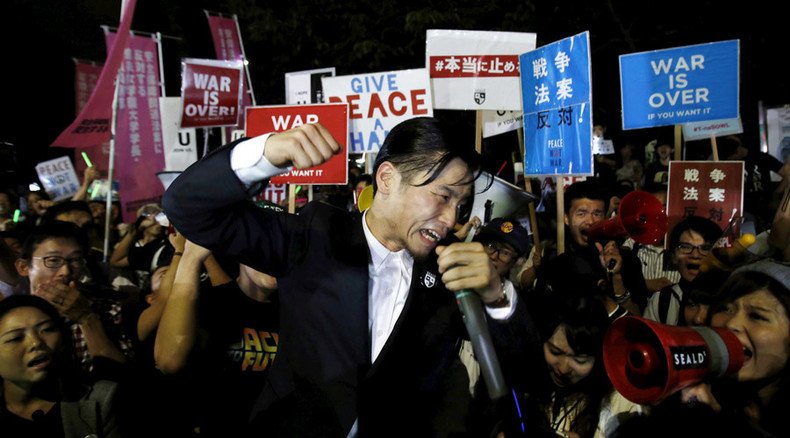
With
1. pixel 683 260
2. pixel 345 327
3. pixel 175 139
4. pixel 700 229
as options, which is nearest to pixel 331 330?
pixel 345 327

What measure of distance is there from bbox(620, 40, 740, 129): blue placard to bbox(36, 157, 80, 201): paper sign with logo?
9.28 meters

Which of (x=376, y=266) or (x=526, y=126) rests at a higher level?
(x=526, y=126)

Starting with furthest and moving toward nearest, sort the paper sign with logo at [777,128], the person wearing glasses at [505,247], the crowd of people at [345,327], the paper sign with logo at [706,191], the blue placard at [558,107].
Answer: the paper sign with logo at [777,128] → the paper sign with logo at [706,191] → the blue placard at [558,107] → the person wearing glasses at [505,247] → the crowd of people at [345,327]

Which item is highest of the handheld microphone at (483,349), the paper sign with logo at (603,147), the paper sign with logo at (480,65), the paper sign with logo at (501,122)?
the paper sign with logo at (480,65)

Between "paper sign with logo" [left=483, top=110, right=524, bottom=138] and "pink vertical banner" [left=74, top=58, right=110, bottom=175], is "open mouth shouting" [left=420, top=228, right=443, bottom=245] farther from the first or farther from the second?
"pink vertical banner" [left=74, top=58, right=110, bottom=175]

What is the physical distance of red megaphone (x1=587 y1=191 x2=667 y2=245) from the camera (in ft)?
15.4

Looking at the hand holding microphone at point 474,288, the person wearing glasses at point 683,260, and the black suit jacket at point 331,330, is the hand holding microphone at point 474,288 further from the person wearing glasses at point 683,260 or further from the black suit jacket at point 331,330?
the person wearing glasses at point 683,260

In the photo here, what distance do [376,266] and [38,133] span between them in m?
20.2

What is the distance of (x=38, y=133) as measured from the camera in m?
18.9

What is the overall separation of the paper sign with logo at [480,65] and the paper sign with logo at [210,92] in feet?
11.9

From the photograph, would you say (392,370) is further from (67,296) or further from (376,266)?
(67,296)

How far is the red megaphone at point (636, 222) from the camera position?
4699mm

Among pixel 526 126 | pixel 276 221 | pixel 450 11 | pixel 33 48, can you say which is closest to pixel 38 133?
pixel 33 48

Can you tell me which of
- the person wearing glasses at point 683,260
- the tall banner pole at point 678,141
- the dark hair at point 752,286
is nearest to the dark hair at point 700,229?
the person wearing glasses at point 683,260
